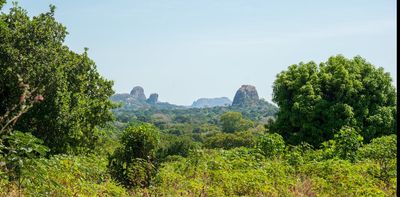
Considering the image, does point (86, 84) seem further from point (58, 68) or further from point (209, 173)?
point (209, 173)

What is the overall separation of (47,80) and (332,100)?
50.4 ft

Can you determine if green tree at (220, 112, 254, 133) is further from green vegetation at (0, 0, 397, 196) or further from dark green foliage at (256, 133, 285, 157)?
dark green foliage at (256, 133, 285, 157)

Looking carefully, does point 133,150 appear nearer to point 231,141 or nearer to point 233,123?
point 231,141

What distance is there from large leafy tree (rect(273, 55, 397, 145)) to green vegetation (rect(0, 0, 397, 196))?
0.06 metres

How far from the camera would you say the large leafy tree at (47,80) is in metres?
18.1

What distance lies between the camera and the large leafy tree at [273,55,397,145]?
2406 cm

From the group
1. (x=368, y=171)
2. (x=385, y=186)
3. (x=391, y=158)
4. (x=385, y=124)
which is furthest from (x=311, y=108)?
(x=385, y=186)

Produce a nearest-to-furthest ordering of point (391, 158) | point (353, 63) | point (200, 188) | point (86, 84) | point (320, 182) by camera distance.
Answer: point (200, 188)
point (320, 182)
point (391, 158)
point (86, 84)
point (353, 63)

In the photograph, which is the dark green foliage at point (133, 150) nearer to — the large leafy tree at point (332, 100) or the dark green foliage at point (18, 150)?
the dark green foliage at point (18, 150)

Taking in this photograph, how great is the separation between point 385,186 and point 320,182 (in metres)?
1.65

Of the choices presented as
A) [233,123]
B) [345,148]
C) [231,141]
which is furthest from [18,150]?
[233,123]

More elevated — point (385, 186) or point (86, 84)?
point (86, 84)

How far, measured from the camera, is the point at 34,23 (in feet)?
62.8

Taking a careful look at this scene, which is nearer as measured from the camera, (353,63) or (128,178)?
(128,178)
